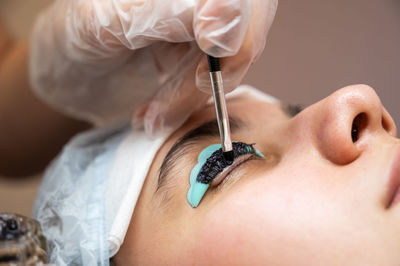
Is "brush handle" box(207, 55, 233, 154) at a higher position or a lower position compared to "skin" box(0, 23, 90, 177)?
higher

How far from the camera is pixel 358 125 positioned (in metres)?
0.85

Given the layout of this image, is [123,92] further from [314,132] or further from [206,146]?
[314,132]

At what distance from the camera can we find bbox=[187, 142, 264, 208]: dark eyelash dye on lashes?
0.83 m

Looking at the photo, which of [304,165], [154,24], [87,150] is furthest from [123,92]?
[304,165]

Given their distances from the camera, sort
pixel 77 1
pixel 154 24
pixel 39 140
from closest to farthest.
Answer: pixel 154 24 < pixel 77 1 < pixel 39 140

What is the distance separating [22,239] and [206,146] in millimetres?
433

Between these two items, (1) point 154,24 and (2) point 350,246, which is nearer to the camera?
(2) point 350,246

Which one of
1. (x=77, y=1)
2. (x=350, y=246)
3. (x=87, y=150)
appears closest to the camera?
(x=350, y=246)

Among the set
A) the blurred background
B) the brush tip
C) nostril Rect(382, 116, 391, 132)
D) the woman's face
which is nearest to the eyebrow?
the woman's face

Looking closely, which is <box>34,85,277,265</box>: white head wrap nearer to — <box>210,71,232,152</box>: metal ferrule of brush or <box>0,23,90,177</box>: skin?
<box>210,71,232,152</box>: metal ferrule of brush

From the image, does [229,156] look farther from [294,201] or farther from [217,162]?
[294,201]

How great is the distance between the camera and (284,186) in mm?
761

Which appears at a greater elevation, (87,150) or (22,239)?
(22,239)

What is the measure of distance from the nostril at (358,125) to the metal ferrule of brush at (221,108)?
26 cm
